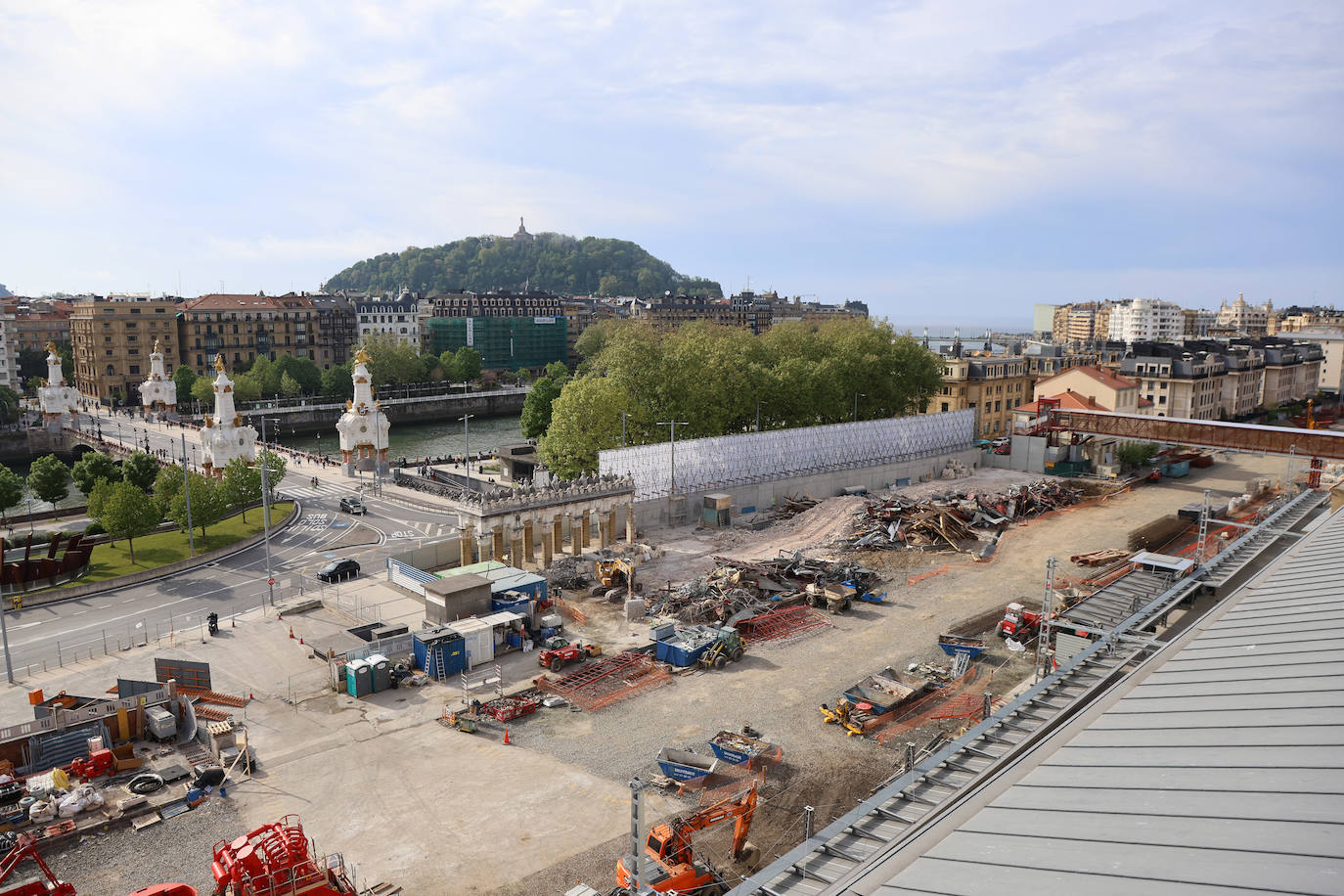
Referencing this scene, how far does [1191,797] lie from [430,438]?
109401 mm

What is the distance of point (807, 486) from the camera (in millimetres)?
66375

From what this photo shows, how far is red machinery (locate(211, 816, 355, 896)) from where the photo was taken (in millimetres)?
Answer: 19703

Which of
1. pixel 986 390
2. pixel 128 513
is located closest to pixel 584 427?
pixel 128 513

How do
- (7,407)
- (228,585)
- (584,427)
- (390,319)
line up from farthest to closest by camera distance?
(390,319)
(7,407)
(584,427)
(228,585)

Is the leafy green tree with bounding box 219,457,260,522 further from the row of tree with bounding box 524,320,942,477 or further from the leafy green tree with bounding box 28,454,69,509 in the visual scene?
the row of tree with bounding box 524,320,942,477

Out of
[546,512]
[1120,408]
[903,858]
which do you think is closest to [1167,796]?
[903,858]

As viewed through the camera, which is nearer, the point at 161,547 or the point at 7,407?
the point at 161,547

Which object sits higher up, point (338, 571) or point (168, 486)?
point (168, 486)

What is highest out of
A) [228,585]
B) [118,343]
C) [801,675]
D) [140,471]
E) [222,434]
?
[118,343]

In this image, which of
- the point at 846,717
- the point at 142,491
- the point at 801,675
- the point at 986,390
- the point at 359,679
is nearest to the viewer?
the point at 846,717

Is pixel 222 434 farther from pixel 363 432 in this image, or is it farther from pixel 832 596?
pixel 832 596

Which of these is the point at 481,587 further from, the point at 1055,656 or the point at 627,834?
the point at 1055,656

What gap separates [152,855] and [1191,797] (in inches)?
949

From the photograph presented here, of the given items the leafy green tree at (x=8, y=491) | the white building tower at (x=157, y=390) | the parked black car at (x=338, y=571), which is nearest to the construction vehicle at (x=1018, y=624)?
the parked black car at (x=338, y=571)
